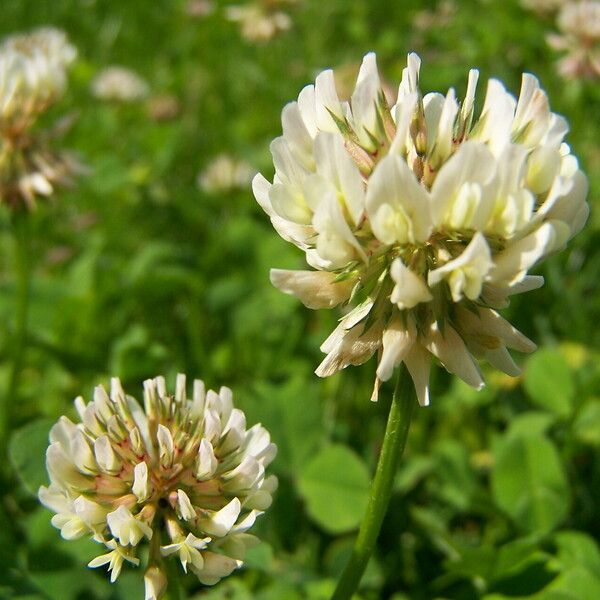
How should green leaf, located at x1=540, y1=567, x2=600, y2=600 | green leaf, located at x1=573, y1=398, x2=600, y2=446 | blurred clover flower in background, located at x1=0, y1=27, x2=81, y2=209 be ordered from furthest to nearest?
blurred clover flower in background, located at x1=0, y1=27, x2=81, y2=209 < green leaf, located at x1=573, y1=398, x2=600, y2=446 < green leaf, located at x1=540, y1=567, x2=600, y2=600

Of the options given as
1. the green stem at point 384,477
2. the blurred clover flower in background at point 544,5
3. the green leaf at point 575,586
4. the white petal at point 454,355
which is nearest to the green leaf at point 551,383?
the green leaf at point 575,586

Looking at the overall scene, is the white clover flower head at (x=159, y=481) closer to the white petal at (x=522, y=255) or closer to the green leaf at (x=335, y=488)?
the white petal at (x=522, y=255)

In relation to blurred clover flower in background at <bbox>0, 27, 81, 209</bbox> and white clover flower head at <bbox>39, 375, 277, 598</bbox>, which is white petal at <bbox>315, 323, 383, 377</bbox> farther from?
blurred clover flower in background at <bbox>0, 27, 81, 209</bbox>

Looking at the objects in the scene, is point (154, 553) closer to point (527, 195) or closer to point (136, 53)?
point (527, 195)

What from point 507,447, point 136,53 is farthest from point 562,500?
point 136,53

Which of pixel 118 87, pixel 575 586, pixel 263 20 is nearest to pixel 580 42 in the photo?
pixel 263 20

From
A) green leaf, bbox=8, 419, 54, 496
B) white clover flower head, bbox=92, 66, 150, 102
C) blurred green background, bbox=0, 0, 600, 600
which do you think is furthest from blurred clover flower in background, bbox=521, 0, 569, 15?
green leaf, bbox=8, 419, 54, 496

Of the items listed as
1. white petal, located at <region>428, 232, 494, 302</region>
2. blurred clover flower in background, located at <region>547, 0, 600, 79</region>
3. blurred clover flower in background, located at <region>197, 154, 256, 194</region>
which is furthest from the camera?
blurred clover flower in background, located at <region>197, 154, 256, 194</region>
